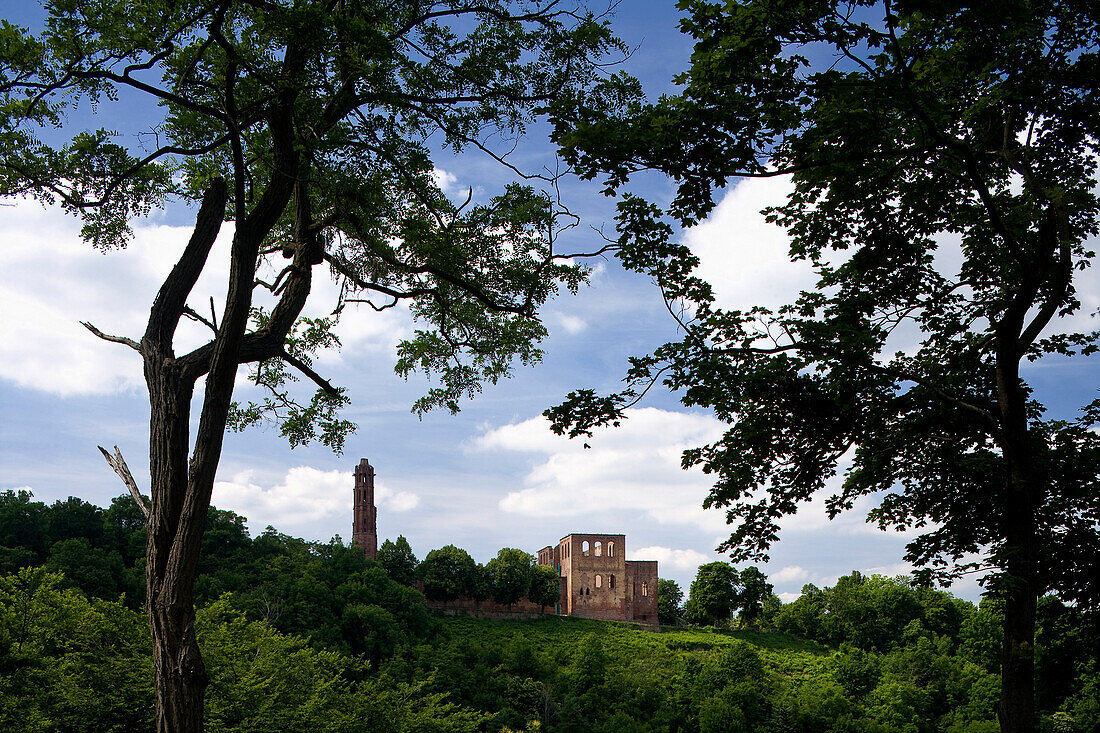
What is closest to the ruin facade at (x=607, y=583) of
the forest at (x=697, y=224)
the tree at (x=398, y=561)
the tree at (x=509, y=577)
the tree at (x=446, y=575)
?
the tree at (x=509, y=577)

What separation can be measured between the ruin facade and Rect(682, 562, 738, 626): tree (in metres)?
4.74

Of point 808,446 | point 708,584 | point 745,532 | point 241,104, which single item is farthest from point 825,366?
point 708,584

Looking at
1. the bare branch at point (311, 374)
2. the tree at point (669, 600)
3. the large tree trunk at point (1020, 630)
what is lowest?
the tree at point (669, 600)

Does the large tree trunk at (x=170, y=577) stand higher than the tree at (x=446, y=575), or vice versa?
the large tree trunk at (x=170, y=577)

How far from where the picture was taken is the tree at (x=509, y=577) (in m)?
69.1

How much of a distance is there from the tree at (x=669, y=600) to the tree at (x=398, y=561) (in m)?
26.7

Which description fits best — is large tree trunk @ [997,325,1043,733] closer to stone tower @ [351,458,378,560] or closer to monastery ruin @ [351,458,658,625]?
monastery ruin @ [351,458,658,625]

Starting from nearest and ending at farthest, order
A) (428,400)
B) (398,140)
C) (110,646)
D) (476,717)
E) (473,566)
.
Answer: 1. (398,140)
2. (428,400)
3. (110,646)
4. (476,717)
5. (473,566)

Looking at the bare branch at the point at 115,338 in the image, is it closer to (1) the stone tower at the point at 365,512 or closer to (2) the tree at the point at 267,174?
(2) the tree at the point at 267,174

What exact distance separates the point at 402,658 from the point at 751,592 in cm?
4112

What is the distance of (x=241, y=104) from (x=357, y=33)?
6.20 feet

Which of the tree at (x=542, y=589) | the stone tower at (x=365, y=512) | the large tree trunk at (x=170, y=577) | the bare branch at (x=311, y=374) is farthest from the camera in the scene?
the stone tower at (x=365, y=512)

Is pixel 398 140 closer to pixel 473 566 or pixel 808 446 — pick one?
pixel 808 446

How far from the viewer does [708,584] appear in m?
73.2
